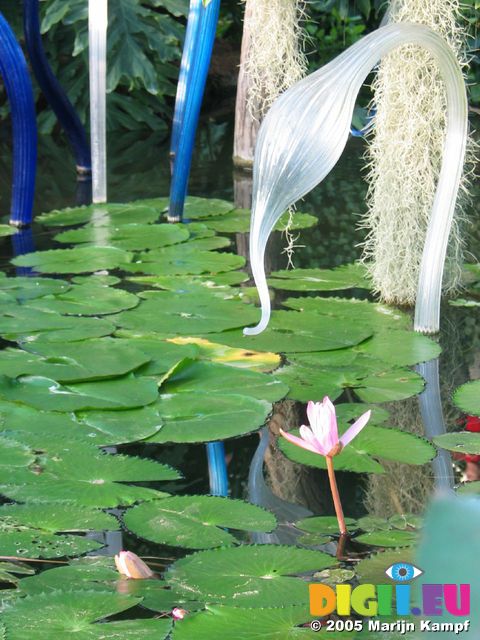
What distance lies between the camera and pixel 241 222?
3514mm

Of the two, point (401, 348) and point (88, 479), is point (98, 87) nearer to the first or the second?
point (401, 348)

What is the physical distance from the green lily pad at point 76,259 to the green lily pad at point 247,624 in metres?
1.86

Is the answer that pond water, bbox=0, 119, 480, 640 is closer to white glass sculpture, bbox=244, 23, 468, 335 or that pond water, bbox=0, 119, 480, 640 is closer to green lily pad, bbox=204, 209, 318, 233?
green lily pad, bbox=204, 209, 318, 233

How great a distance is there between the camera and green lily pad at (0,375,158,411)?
183cm

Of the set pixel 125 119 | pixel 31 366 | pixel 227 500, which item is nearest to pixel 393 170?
pixel 31 366

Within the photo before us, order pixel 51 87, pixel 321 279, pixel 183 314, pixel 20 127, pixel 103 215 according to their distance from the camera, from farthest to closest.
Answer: pixel 51 87, pixel 103 215, pixel 20 127, pixel 321 279, pixel 183 314

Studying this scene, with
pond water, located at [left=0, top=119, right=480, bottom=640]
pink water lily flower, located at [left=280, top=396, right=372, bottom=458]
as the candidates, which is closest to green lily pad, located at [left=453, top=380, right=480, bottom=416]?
pond water, located at [left=0, top=119, right=480, bottom=640]

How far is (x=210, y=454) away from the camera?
5.61ft

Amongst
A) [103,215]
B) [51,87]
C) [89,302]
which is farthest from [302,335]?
Answer: [51,87]

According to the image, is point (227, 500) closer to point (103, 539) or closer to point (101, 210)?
point (103, 539)

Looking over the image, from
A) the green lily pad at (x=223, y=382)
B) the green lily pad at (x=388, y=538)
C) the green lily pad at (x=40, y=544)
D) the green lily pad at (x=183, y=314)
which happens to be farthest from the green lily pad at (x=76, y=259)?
the green lily pad at (x=388, y=538)

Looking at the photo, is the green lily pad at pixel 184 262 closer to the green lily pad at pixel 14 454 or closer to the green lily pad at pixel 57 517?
the green lily pad at pixel 14 454

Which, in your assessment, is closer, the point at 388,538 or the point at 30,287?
the point at 388,538

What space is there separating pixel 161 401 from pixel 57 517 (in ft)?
1.73
